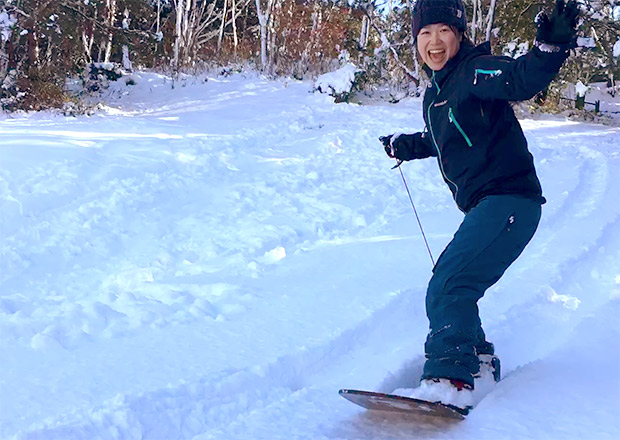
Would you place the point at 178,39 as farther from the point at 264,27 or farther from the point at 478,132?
the point at 478,132

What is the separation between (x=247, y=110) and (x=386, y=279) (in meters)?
7.79

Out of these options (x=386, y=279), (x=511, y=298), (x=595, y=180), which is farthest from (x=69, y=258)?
(x=595, y=180)

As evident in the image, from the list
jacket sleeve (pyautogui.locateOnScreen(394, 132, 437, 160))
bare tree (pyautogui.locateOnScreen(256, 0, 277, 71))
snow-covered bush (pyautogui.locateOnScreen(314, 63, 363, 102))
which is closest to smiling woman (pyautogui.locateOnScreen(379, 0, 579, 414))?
jacket sleeve (pyautogui.locateOnScreen(394, 132, 437, 160))

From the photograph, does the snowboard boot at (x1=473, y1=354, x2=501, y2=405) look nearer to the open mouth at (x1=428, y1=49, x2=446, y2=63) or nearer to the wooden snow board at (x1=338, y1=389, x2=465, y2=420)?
the wooden snow board at (x1=338, y1=389, x2=465, y2=420)

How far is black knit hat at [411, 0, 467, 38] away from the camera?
8.02ft

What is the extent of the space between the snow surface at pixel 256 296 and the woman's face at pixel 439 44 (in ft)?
4.10

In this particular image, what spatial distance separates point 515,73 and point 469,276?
0.73 metres

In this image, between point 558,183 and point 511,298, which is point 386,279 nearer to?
point 511,298

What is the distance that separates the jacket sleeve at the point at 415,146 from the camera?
115 inches

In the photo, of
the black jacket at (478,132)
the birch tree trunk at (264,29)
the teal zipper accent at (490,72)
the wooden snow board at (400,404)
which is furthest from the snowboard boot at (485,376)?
the birch tree trunk at (264,29)

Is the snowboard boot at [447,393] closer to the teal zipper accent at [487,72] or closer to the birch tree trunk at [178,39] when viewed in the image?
the teal zipper accent at [487,72]

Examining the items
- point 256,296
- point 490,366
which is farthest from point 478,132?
point 256,296

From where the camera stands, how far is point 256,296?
344cm

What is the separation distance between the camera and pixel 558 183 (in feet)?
21.6
